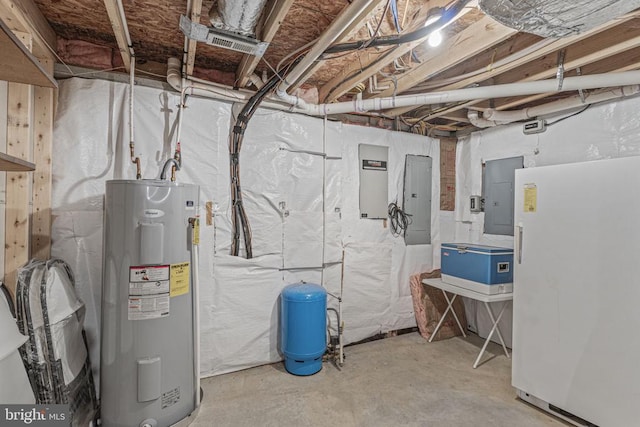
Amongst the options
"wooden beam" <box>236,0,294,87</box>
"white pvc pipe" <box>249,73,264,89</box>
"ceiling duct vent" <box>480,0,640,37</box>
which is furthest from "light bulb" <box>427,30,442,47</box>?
"white pvc pipe" <box>249,73,264,89</box>

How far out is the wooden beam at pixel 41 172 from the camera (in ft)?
6.77

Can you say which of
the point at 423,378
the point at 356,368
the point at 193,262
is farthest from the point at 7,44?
the point at 423,378

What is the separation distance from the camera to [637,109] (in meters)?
2.42

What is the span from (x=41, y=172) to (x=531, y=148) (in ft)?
13.3

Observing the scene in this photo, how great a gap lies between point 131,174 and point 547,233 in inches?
118

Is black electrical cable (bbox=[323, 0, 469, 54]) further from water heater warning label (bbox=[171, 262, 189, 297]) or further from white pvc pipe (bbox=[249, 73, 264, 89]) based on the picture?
water heater warning label (bbox=[171, 262, 189, 297])

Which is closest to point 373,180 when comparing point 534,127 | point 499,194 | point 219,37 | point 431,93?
point 431,93

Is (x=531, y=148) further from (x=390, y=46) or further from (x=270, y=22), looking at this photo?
(x=270, y=22)

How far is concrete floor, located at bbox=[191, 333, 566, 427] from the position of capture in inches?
84.0

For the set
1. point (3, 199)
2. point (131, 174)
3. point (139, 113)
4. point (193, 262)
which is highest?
point (139, 113)

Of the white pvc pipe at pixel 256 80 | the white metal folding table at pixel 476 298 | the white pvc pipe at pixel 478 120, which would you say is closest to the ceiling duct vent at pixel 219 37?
the white pvc pipe at pixel 256 80

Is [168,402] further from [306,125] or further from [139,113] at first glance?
[306,125]

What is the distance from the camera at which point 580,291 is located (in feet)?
6.67

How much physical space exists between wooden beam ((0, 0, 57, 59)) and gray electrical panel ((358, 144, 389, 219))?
2541mm
